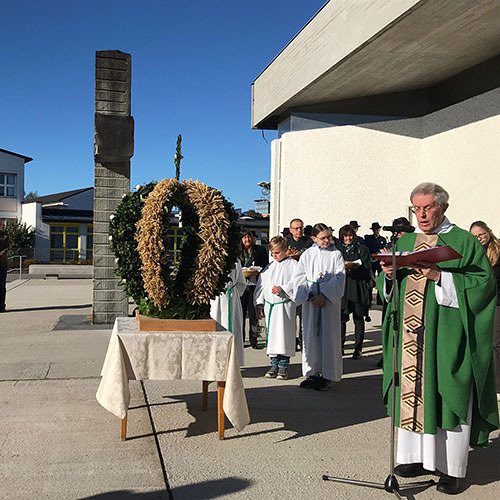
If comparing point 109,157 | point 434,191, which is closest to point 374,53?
point 109,157

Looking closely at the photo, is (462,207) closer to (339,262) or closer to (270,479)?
(339,262)

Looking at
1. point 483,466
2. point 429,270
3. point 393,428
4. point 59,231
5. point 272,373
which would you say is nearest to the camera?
point 393,428

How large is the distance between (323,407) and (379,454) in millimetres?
1477

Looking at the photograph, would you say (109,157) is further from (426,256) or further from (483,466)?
(483,466)

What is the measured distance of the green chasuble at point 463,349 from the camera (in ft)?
14.4

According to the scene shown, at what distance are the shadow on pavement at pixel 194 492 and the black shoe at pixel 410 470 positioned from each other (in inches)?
45.0

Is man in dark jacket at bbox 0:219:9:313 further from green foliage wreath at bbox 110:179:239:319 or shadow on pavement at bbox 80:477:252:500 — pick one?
shadow on pavement at bbox 80:477:252:500

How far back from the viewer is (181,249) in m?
5.77

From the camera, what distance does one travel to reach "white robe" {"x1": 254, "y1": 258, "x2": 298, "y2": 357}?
788cm

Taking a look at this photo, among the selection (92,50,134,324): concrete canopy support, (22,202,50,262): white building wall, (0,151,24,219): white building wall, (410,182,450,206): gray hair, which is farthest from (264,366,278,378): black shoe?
(0,151,24,219): white building wall

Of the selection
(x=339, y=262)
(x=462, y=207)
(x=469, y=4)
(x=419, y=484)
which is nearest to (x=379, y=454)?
(x=419, y=484)

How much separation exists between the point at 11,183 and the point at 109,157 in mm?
32984

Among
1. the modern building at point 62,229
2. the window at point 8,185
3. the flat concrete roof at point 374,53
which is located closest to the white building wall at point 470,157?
the flat concrete roof at point 374,53

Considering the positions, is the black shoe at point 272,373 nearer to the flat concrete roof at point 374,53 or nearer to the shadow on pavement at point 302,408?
the shadow on pavement at point 302,408
